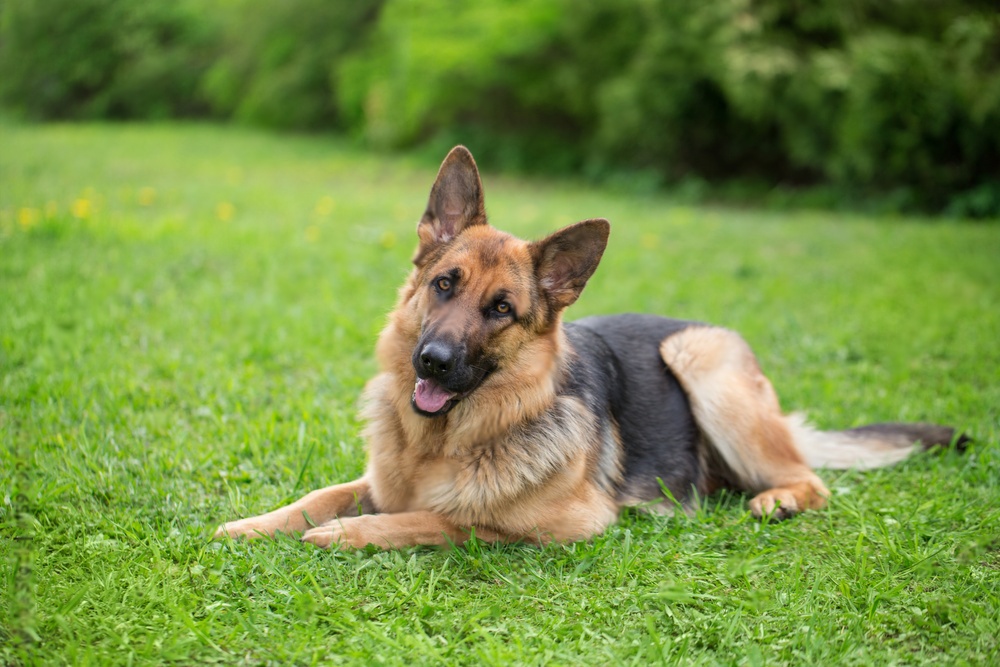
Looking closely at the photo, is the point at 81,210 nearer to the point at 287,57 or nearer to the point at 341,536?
the point at 341,536

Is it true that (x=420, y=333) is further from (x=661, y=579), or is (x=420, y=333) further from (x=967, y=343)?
(x=967, y=343)

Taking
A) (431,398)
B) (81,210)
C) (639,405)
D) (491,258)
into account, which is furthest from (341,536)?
(81,210)

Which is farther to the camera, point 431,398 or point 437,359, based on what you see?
point 431,398

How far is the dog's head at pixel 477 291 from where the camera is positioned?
3.44 m

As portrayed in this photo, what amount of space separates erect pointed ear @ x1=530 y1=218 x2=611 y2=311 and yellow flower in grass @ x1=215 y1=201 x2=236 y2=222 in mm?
7236

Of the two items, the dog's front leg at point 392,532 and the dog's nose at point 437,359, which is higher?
the dog's nose at point 437,359

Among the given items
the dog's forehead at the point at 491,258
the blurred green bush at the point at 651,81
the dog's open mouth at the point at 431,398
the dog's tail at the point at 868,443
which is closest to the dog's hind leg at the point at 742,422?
the dog's tail at the point at 868,443

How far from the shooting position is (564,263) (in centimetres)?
372

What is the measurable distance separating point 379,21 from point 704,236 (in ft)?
48.7

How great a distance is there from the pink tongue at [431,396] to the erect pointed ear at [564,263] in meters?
0.68

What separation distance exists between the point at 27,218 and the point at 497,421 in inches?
273

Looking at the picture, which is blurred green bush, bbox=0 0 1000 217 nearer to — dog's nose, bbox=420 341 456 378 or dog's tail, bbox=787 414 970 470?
dog's nose, bbox=420 341 456 378

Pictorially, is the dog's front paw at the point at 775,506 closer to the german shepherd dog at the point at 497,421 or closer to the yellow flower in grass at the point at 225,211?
the german shepherd dog at the point at 497,421

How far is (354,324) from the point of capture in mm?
6551
